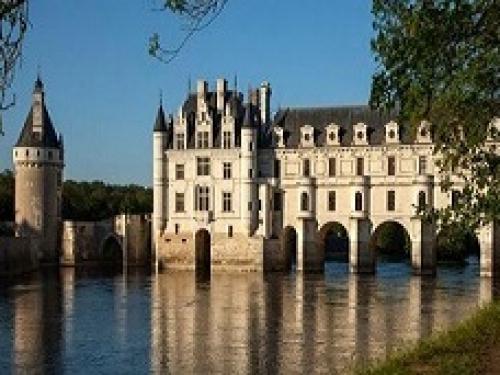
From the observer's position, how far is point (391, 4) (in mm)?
12805

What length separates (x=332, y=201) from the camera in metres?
61.2

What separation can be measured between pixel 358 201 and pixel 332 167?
3303 millimetres

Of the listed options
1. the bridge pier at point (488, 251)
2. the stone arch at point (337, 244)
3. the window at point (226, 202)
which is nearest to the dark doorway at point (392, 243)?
the stone arch at point (337, 244)

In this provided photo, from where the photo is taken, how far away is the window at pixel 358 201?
5978 centimetres

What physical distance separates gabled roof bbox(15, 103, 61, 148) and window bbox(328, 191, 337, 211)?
25.9 meters

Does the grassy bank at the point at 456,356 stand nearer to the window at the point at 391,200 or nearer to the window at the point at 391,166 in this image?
the window at the point at 391,200

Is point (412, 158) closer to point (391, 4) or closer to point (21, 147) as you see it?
point (21, 147)

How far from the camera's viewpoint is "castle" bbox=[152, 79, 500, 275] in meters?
59.2

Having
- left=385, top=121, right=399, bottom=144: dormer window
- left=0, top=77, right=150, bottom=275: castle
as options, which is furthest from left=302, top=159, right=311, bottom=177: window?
left=0, top=77, right=150, bottom=275: castle

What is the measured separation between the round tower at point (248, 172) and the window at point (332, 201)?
549cm

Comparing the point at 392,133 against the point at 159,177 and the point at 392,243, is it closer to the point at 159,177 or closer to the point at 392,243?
the point at 159,177

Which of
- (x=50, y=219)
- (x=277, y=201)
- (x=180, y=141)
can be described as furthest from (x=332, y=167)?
(x=50, y=219)

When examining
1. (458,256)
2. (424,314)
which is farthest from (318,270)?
(424,314)

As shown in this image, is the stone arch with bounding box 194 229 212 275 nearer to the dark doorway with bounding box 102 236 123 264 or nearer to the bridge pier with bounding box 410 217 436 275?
the dark doorway with bounding box 102 236 123 264
